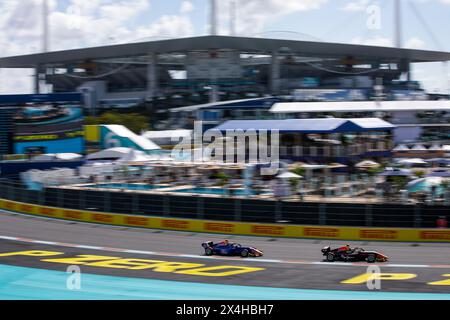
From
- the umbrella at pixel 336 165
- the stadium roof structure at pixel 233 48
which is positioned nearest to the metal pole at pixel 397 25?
the stadium roof structure at pixel 233 48

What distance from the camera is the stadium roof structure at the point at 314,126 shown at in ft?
139

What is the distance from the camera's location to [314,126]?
1714 inches

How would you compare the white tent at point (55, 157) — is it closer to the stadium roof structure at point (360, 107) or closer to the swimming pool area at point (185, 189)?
the swimming pool area at point (185, 189)

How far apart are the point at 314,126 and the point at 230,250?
22.3m

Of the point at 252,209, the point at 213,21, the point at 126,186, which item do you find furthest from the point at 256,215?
the point at 213,21

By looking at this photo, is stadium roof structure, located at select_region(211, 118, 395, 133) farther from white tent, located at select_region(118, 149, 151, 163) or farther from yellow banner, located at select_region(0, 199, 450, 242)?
yellow banner, located at select_region(0, 199, 450, 242)

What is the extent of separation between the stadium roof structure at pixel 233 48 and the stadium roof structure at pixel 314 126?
141ft

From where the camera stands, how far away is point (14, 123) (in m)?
46.4

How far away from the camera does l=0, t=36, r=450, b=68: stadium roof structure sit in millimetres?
89188

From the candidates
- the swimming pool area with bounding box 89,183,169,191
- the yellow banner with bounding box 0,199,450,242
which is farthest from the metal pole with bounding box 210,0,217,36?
the yellow banner with bounding box 0,199,450,242

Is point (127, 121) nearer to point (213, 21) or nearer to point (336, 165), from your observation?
point (213, 21)
